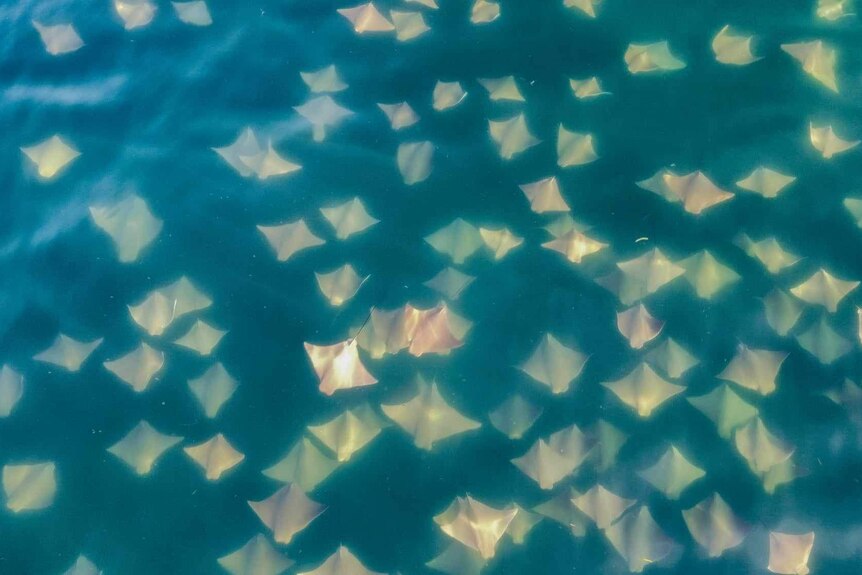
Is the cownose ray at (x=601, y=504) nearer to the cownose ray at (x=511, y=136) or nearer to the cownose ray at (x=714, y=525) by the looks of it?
the cownose ray at (x=714, y=525)

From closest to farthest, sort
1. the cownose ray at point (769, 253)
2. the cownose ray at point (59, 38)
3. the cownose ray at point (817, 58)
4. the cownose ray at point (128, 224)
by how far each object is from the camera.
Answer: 1. the cownose ray at point (769, 253)
2. the cownose ray at point (128, 224)
3. the cownose ray at point (817, 58)
4. the cownose ray at point (59, 38)

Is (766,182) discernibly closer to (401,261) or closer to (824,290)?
(824,290)

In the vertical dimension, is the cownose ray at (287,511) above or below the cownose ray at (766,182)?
below

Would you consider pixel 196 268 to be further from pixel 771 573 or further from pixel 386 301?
pixel 771 573

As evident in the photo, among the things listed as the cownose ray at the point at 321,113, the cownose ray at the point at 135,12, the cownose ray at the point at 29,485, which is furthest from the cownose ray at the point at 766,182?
the cownose ray at the point at 135,12

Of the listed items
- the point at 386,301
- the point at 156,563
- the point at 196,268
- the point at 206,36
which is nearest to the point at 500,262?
the point at 386,301

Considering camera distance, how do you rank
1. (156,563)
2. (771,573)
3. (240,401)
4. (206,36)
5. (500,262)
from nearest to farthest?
1. (771,573)
2. (156,563)
3. (240,401)
4. (500,262)
5. (206,36)

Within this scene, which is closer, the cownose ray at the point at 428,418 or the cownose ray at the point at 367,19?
the cownose ray at the point at 428,418
